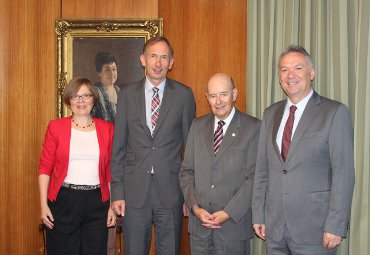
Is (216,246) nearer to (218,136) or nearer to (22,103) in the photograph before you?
(218,136)

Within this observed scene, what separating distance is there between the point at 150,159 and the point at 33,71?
163 cm

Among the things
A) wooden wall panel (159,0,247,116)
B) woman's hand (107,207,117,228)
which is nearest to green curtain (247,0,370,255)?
wooden wall panel (159,0,247,116)

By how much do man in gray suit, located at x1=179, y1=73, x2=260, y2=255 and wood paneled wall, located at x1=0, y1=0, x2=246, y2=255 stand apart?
3.41 feet

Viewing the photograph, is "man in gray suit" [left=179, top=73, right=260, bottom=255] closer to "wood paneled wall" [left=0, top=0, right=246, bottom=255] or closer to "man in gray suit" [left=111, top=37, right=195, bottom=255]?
"man in gray suit" [left=111, top=37, right=195, bottom=255]

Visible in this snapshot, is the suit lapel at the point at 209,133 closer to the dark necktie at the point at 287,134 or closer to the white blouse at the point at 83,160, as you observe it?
the dark necktie at the point at 287,134

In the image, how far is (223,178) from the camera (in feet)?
9.84

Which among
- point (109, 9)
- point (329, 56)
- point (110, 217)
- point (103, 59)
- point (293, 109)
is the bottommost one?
point (110, 217)

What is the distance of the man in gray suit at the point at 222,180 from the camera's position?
9.70ft

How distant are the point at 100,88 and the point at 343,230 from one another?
8.09 feet

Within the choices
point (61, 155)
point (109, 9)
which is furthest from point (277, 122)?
point (109, 9)

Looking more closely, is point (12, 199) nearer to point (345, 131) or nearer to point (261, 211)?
point (261, 211)

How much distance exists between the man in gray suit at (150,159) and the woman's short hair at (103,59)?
85 centimetres

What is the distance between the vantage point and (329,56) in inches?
120

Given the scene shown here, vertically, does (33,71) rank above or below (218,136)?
above
